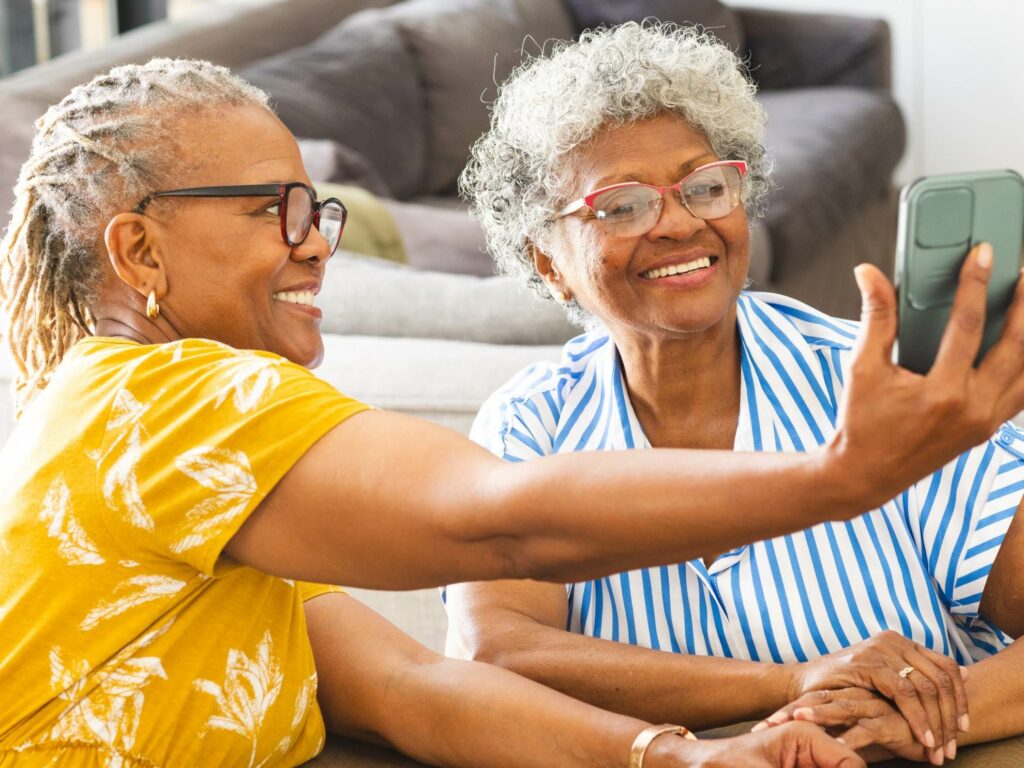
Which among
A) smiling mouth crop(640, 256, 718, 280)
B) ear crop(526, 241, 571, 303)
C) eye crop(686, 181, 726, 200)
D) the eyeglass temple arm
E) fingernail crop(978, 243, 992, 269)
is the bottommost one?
ear crop(526, 241, 571, 303)

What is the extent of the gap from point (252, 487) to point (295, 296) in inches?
12.6

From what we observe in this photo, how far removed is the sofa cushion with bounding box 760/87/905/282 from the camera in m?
3.98

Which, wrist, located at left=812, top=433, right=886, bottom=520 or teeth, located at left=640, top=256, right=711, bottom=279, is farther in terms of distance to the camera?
teeth, located at left=640, top=256, right=711, bottom=279

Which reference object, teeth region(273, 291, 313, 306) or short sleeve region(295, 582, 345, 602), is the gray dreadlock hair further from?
short sleeve region(295, 582, 345, 602)

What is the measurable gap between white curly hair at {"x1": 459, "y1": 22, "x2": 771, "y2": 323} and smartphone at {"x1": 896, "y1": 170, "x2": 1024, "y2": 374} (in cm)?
67

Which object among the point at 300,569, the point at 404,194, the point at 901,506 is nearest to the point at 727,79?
the point at 901,506

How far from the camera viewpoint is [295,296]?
123 cm

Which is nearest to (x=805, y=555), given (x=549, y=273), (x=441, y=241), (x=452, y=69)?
(x=549, y=273)

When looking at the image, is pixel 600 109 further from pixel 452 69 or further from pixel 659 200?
pixel 452 69

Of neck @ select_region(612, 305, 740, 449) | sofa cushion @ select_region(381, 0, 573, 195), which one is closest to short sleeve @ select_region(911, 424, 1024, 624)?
neck @ select_region(612, 305, 740, 449)

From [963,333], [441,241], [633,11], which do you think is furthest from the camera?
[633,11]

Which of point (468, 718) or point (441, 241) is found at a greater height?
point (468, 718)

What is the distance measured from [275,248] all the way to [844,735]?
658 millimetres

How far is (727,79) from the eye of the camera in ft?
5.05
